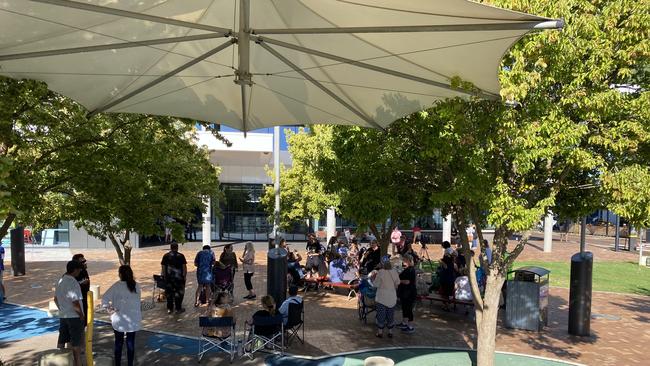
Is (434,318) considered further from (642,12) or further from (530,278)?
(642,12)

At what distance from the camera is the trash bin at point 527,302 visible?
10.1 m

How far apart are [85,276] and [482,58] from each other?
8.26 m

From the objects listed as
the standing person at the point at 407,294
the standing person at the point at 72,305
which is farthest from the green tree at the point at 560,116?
the standing person at the point at 72,305

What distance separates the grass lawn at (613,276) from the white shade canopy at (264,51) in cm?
1370

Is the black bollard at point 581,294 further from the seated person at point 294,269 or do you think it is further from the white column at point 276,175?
the white column at point 276,175

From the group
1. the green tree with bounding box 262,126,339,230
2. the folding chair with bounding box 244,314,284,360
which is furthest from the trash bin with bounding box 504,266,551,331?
the green tree with bounding box 262,126,339,230

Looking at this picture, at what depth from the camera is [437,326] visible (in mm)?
10531

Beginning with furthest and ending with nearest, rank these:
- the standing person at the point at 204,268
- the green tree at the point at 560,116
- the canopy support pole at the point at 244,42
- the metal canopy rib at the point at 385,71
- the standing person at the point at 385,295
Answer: the standing person at the point at 204,268 → the standing person at the point at 385,295 → the green tree at the point at 560,116 → the metal canopy rib at the point at 385,71 → the canopy support pole at the point at 244,42

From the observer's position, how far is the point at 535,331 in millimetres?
10141

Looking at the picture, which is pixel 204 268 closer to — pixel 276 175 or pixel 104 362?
pixel 276 175

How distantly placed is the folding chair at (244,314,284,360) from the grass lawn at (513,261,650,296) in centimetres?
1199

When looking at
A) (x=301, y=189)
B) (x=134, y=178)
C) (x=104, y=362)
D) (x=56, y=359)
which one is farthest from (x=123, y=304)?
(x=301, y=189)

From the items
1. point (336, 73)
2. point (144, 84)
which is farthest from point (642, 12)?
point (144, 84)

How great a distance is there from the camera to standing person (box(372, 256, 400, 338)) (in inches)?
370
